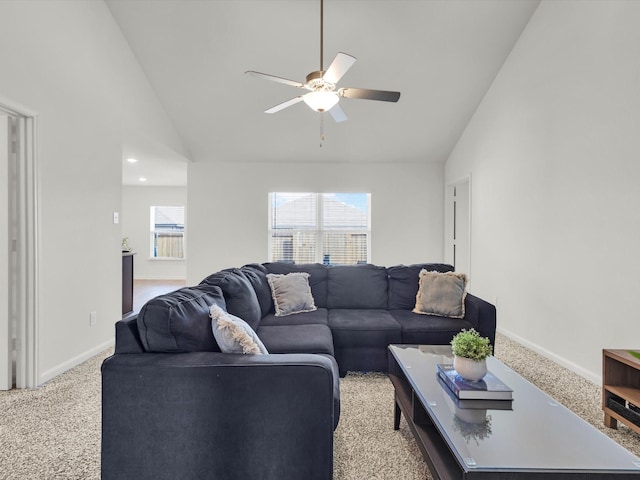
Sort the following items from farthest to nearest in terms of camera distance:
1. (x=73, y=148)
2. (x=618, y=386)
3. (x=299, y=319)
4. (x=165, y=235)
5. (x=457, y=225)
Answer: (x=165, y=235)
(x=457, y=225)
(x=73, y=148)
(x=299, y=319)
(x=618, y=386)

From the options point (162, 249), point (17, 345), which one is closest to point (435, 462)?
point (17, 345)

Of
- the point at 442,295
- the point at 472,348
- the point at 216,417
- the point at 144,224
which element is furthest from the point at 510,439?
the point at 144,224

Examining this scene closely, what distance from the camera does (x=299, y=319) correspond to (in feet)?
9.87

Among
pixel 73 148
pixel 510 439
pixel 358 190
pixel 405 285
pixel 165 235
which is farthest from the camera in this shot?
pixel 165 235

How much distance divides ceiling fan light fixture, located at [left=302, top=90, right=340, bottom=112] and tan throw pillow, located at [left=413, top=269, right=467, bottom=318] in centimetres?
175

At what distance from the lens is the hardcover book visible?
1.64 m

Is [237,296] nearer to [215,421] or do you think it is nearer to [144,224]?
[215,421]

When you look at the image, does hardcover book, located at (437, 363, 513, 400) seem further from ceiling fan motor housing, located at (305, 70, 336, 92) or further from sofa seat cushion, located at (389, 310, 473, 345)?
ceiling fan motor housing, located at (305, 70, 336, 92)

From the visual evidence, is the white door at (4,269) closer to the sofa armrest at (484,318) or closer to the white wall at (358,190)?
the white wall at (358,190)

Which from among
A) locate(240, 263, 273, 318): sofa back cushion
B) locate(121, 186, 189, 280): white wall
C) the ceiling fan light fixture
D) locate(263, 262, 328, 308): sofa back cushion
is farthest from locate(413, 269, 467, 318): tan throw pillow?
locate(121, 186, 189, 280): white wall

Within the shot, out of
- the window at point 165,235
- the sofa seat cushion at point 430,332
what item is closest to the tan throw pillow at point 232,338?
the sofa seat cushion at point 430,332

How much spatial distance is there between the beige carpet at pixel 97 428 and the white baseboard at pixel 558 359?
6 centimetres

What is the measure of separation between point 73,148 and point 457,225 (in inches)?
203

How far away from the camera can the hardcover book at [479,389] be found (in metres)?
1.64
